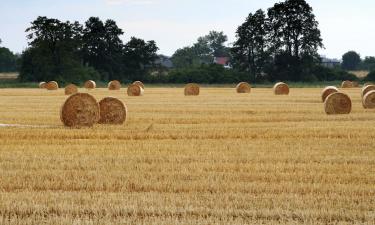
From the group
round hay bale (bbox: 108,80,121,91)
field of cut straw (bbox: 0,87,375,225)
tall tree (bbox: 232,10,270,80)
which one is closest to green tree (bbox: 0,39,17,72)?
tall tree (bbox: 232,10,270,80)

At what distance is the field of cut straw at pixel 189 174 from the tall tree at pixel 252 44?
6385cm

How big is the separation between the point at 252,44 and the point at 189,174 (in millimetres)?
73856

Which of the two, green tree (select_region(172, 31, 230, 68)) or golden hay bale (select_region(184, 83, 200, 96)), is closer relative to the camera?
golden hay bale (select_region(184, 83, 200, 96))

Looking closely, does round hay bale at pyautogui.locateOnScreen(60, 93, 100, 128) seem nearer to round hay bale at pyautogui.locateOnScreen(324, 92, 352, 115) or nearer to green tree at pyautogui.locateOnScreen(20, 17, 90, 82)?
round hay bale at pyautogui.locateOnScreen(324, 92, 352, 115)

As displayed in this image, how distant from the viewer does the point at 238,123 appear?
20062mm

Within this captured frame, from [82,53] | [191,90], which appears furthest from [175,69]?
[191,90]

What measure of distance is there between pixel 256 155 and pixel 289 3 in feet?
238

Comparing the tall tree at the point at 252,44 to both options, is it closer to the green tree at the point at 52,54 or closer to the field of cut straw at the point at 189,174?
the green tree at the point at 52,54

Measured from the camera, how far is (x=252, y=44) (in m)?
83.5

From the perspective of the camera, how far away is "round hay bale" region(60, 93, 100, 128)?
18.9 m

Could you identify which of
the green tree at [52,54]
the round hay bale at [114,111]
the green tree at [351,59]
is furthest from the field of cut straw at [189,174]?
the green tree at [351,59]

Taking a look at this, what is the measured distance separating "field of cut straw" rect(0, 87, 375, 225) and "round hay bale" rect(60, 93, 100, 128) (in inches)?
22.8

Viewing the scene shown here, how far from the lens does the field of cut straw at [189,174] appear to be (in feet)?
26.8

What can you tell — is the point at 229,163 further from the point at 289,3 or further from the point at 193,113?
the point at 289,3
